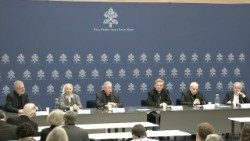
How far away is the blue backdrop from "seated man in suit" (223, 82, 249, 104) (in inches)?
56.4

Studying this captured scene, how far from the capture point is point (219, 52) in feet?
44.9

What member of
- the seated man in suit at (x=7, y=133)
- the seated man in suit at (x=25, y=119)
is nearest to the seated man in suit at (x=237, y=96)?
the seated man in suit at (x=25, y=119)

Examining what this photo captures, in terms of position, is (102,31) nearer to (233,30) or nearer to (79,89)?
(79,89)

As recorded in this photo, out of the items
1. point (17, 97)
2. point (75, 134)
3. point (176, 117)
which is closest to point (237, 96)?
point (176, 117)

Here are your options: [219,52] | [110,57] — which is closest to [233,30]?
[219,52]

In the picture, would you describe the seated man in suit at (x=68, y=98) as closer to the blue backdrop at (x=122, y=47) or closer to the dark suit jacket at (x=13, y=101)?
the dark suit jacket at (x=13, y=101)

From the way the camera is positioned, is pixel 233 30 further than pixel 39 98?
Yes

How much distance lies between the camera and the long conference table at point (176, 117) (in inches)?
412

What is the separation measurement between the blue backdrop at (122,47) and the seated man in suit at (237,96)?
1.43 metres

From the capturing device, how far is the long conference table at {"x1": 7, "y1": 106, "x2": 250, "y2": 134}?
10453mm

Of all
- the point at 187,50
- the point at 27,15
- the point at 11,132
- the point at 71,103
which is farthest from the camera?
the point at 187,50

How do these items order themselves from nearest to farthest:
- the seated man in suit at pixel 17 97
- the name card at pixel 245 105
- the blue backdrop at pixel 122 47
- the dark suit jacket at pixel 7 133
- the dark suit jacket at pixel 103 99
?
the dark suit jacket at pixel 7 133 → the seated man in suit at pixel 17 97 → the name card at pixel 245 105 → the dark suit jacket at pixel 103 99 → the blue backdrop at pixel 122 47

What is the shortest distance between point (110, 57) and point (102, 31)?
606 millimetres

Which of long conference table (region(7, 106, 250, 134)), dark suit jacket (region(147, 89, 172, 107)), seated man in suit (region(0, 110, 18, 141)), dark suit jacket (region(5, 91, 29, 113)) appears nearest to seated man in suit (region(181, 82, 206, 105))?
dark suit jacket (region(147, 89, 172, 107))
